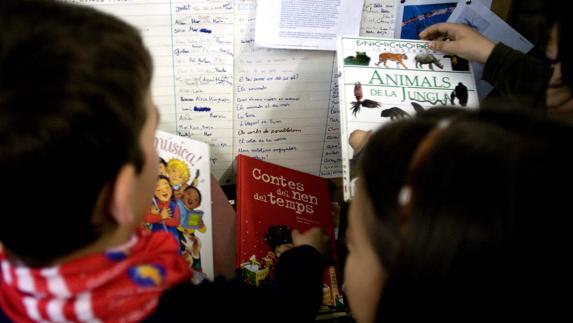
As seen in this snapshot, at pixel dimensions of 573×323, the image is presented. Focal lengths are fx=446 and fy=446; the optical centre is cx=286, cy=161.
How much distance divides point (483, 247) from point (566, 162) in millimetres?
121

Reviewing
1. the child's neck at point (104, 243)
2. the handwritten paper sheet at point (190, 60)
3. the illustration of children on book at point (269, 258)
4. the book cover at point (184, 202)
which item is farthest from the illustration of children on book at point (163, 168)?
the child's neck at point (104, 243)

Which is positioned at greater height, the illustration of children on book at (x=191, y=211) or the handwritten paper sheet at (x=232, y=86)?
the handwritten paper sheet at (x=232, y=86)

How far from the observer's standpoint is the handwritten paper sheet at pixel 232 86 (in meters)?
0.95

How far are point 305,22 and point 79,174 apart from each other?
→ 66 cm

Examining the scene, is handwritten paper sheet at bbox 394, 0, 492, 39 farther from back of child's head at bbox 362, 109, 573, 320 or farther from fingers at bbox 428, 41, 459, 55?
back of child's head at bbox 362, 109, 573, 320

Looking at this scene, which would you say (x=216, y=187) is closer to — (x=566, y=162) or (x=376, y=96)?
(x=376, y=96)

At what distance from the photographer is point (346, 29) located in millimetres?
1000

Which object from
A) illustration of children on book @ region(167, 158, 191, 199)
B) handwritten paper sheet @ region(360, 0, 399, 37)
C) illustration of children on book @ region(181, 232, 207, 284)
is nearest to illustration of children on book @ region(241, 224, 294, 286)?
illustration of children on book @ region(181, 232, 207, 284)

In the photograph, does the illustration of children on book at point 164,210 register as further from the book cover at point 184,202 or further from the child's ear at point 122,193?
the child's ear at point 122,193

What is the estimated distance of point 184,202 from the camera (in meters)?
0.97

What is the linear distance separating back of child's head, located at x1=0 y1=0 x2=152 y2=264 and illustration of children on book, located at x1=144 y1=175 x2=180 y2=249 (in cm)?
44

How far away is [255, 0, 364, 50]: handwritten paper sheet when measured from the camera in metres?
0.95

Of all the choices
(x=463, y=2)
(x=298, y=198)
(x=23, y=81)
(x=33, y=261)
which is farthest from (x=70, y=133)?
(x=463, y=2)

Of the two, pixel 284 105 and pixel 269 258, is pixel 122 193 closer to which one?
pixel 269 258
